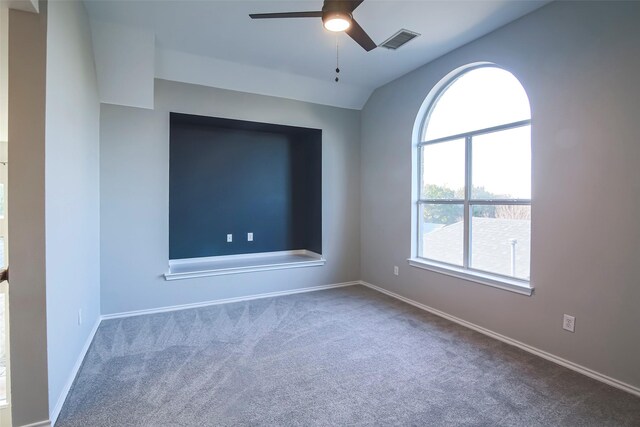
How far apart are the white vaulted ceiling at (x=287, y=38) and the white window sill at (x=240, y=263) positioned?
2.24 m

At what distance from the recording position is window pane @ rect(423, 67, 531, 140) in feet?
9.57

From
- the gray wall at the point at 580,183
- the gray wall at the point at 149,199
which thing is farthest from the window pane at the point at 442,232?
the gray wall at the point at 149,199

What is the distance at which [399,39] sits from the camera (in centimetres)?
310

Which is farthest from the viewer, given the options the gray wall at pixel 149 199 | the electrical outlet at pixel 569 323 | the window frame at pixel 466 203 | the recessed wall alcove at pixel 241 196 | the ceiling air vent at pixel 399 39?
the recessed wall alcove at pixel 241 196

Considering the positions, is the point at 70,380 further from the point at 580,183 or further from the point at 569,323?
the point at 580,183

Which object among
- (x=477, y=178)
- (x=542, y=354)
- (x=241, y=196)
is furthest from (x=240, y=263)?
(x=542, y=354)

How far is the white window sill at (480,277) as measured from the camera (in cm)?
276

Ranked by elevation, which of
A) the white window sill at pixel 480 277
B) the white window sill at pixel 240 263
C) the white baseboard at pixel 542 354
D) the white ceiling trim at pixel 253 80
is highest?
the white ceiling trim at pixel 253 80

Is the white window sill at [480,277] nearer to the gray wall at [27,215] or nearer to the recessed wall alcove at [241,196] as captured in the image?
the recessed wall alcove at [241,196]

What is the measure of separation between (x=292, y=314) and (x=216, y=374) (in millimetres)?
1302

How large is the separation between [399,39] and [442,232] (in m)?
2.09

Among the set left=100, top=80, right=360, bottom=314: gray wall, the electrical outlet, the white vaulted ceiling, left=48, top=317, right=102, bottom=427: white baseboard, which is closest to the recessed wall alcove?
Result: left=100, top=80, right=360, bottom=314: gray wall

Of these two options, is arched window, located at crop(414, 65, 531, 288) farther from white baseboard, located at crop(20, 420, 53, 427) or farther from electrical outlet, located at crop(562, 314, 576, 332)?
white baseboard, located at crop(20, 420, 53, 427)

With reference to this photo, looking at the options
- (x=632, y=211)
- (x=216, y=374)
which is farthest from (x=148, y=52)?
(x=632, y=211)
